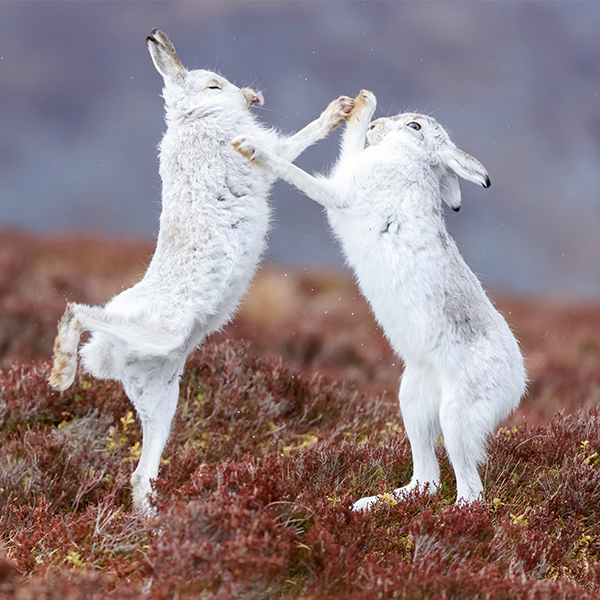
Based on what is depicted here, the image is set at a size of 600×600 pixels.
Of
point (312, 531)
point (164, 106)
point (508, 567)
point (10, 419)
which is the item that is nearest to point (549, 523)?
point (508, 567)

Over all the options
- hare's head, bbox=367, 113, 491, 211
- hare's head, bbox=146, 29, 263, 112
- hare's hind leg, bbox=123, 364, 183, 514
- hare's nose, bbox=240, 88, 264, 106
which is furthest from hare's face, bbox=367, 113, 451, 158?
hare's hind leg, bbox=123, 364, 183, 514

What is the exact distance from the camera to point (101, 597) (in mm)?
2652

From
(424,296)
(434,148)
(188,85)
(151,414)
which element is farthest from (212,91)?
(151,414)

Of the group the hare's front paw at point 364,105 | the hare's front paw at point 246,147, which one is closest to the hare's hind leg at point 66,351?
the hare's front paw at point 246,147

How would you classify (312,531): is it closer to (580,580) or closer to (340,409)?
(580,580)

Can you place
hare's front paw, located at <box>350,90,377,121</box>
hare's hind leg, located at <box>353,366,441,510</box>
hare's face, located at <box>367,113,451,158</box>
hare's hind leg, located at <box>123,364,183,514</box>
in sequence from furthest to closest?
hare's front paw, located at <box>350,90,377,121</box>
hare's face, located at <box>367,113,451,158</box>
hare's hind leg, located at <box>353,366,441,510</box>
hare's hind leg, located at <box>123,364,183,514</box>

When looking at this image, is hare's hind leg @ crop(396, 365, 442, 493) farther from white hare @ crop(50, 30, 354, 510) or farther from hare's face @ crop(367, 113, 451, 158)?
hare's face @ crop(367, 113, 451, 158)

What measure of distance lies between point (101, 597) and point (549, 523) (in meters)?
2.68

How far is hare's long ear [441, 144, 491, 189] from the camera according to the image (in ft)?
14.0

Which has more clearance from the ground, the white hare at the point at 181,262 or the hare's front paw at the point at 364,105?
the hare's front paw at the point at 364,105

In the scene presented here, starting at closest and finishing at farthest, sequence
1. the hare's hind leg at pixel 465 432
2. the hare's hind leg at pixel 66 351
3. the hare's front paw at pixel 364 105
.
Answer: the hare's hind leg at pixel 66 351, the hare's hind leg at pixel 465 432, the hare's front paw at pixel 364 105

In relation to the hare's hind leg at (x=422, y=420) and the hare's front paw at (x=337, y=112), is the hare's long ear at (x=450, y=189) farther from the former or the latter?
the hare's hind leg at (x=422, y=420)

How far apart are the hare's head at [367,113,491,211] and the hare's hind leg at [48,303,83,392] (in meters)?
2.29

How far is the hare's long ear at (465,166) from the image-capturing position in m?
4.25
